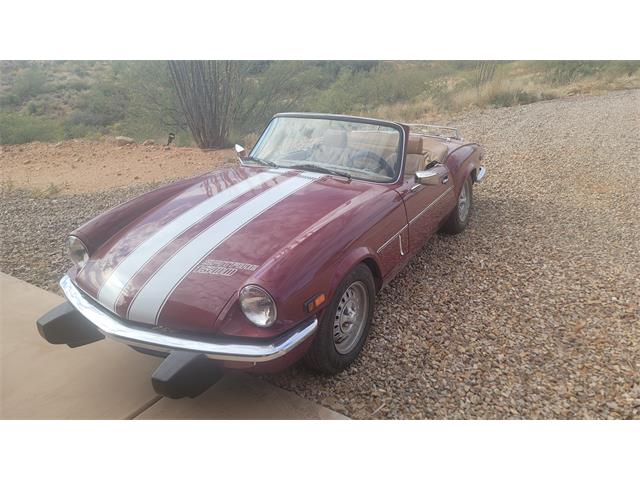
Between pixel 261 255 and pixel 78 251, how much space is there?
4.28 feet

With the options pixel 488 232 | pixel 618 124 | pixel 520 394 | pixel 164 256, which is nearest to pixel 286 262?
pixel 164 256

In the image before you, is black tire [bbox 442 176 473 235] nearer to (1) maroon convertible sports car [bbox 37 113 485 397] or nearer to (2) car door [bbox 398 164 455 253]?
(2) car door [bbox 398 164 455 253]

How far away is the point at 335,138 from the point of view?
3340 millimetres

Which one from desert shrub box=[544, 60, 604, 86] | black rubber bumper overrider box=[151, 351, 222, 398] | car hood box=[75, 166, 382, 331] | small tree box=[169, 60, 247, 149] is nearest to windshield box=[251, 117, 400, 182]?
car hood box=[75, 166, 382, 331]

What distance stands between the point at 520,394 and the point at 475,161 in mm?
2843

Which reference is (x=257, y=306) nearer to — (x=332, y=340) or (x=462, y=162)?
(x=332, y=340)

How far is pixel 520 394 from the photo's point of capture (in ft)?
7.81

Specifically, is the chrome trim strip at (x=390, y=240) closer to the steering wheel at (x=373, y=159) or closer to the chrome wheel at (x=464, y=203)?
the steering wheel at (x=373, y=159)

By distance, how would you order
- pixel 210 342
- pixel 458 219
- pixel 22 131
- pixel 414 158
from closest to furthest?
pixel 210 342, pixel 414 158, pixel 458 219, pixel 22 131

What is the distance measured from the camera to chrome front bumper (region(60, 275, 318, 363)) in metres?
1.97

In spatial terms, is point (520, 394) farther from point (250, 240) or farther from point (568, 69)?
point (568, 69)

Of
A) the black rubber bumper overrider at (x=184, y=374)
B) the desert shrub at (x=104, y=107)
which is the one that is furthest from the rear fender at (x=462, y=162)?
the desert shrub at (x=104, y=107)

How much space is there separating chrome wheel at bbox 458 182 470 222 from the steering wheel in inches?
56.2

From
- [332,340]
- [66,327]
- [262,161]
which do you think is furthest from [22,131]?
[332,340]
